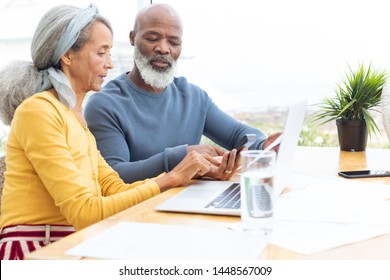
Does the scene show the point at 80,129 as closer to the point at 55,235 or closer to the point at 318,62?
the point at 55,235

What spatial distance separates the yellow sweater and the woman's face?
0.11 meters

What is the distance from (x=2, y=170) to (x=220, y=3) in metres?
1.61

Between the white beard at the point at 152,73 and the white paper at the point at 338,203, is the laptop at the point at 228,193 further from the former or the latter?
the white beard at the point at 152,73

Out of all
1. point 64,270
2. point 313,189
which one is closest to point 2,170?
point 64,270

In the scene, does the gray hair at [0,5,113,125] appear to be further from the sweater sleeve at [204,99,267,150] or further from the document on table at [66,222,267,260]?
the sweater sleeve at [204,99,267,150]

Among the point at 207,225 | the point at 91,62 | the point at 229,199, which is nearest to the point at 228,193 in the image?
the point at 229,199

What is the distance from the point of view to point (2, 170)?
59.0 inches

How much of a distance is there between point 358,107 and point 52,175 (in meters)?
1.34

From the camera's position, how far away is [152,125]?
6.48 ft

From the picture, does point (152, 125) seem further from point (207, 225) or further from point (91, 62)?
point (207, 225)

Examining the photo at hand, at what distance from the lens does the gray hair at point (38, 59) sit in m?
1.39

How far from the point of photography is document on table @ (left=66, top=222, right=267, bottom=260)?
2.59ft

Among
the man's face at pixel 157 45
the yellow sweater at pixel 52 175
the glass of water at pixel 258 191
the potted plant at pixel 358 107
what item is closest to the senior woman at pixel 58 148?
the yellow sweater at pixel 52 175

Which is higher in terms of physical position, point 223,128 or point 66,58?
point 66,58
